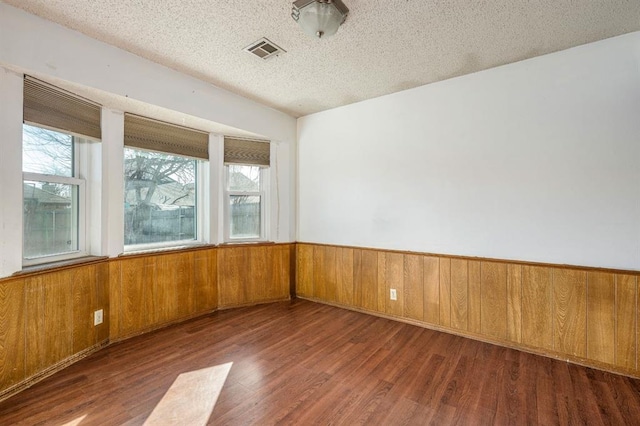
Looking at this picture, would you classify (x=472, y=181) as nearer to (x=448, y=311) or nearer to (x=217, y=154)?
(x=448, y=311)

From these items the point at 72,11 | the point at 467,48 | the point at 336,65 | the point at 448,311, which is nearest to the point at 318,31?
the point at 336,65

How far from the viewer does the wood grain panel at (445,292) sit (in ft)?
9.90

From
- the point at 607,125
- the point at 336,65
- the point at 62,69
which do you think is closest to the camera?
the point at 62,69

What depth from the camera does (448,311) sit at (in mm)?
3018

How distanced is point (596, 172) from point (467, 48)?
1508 millimetres

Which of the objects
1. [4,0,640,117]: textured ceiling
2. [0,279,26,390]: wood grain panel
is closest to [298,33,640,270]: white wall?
[4,0,640,117]: textured ceiling

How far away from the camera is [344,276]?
3.79 m

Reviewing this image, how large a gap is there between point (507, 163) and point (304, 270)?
2.82 m

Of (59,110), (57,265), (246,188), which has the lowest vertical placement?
(57,265)

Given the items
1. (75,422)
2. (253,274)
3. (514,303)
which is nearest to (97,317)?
(75,422)

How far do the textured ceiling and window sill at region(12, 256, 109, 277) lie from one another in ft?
6.11

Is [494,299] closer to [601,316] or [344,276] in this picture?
[601,316]

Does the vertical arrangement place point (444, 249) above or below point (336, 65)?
below

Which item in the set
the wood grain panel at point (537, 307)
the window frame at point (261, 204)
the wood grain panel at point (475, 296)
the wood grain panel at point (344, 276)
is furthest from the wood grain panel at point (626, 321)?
the window frame at point (261, 204)
